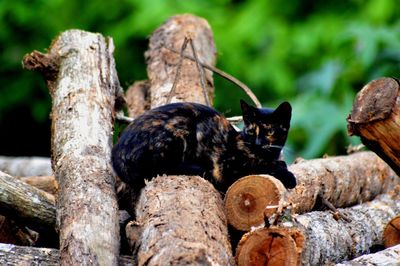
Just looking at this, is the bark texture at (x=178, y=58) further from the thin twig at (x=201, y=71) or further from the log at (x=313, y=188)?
the log at (x=313, y=188)

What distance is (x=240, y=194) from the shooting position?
4758 millimetres

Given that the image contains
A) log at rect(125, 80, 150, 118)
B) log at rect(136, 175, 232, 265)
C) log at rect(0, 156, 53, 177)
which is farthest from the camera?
log at rect(0, 156, 53, 177)

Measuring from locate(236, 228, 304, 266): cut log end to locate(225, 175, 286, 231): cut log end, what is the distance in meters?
0.31

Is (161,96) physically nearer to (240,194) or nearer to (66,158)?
(66,158)

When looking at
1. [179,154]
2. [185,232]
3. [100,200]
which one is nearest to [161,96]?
[179,154]

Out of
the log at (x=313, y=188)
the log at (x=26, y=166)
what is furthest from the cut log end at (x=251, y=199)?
the log at (x=26, y=166)

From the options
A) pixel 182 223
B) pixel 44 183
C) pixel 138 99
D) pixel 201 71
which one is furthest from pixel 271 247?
pixel 138 99

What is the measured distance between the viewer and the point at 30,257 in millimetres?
4699

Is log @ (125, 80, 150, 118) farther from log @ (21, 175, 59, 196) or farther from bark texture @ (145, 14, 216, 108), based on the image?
log @ (21, 175, 59, 196)

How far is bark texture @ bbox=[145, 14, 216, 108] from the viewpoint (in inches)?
265

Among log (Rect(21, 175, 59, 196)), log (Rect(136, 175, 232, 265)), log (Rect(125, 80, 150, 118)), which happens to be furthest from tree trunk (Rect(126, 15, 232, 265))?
log (Rect(125, 80, 150, 118))

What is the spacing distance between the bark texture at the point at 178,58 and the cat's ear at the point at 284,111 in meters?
1.02

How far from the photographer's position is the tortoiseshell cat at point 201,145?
525 cm

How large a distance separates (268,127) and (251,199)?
1.06m
